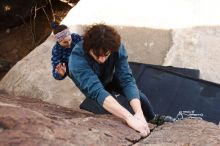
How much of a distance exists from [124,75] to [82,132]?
0.65 metres

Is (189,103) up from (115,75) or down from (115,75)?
down

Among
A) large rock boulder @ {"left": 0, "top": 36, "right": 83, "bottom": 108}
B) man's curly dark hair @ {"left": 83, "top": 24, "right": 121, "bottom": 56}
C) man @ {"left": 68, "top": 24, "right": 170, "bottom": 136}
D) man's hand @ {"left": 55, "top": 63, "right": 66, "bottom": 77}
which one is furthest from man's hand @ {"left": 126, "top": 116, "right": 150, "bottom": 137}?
large rock boulder @ {"left": 0, "top": 36, "right": 83, "bottom": 108}

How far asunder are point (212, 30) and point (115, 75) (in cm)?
231

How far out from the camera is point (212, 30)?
4977 mm

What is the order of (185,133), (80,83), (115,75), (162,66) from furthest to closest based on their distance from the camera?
(162,66) → (115,75) → (80,83) → (185,133)

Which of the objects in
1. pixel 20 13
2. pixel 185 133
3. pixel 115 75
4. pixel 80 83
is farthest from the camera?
pixel 20 13

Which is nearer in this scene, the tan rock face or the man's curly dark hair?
the tan rock face

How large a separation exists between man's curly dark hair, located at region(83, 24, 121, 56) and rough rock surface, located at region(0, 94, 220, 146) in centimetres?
39

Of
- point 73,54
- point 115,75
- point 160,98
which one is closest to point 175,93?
point 160,98

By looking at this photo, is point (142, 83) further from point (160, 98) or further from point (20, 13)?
point (20, 13)

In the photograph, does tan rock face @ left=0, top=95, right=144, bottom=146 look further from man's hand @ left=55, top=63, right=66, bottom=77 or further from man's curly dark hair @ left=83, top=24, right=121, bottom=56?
man's hand @ left=55, top=63, right=66, bottom=77

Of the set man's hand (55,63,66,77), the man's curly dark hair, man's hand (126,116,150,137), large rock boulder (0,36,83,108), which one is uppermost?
the man's curly dark hair

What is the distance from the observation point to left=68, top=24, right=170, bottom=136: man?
2.48 metres

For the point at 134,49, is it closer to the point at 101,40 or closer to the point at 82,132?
the point at 101,40
